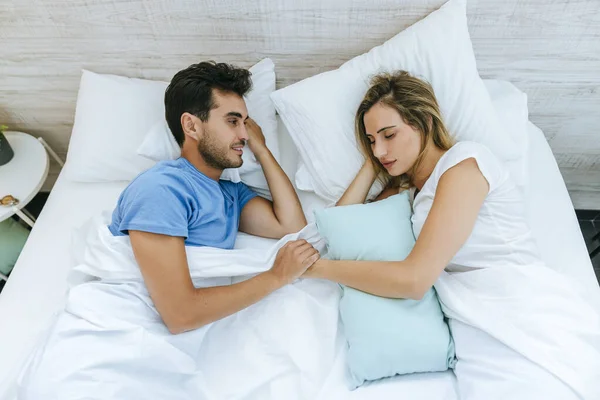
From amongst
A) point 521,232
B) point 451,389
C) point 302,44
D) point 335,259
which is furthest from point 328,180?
point 451,389

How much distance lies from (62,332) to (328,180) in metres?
0.93

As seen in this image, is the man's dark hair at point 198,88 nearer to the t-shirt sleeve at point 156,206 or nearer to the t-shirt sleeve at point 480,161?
the t-shirt sleeve at point 156,206

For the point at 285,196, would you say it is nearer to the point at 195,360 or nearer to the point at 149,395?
the point at 195,360

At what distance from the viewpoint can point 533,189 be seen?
1.49 m

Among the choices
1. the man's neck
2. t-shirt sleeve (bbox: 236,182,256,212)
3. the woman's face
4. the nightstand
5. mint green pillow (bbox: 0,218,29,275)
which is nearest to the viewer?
the woman's face

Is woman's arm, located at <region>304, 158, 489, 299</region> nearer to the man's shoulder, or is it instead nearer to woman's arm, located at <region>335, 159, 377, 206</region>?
woman's arm, located at <region>335, 159, 377, 206</region>

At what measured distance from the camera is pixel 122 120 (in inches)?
62.1

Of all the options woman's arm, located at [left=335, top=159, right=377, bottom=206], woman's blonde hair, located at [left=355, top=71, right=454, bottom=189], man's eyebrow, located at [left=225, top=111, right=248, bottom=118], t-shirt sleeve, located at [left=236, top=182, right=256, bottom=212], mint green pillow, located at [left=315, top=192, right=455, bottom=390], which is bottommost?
mint green pillow, located at [left=315, top=192, right=455, bottom=390]

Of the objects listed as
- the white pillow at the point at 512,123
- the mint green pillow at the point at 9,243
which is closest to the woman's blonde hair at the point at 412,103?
the white pillow at the point at 512,123

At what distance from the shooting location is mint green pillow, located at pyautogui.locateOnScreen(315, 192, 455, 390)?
3.60 feet

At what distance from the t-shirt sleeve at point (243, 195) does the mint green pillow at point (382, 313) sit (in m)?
0.33

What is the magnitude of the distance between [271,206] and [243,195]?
0.12 meters

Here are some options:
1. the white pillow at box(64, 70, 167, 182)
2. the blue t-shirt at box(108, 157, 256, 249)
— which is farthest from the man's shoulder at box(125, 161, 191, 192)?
the white pillow at box(64, 70, 167, 182)

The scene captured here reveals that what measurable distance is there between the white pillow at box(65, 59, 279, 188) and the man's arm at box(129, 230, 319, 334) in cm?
47
